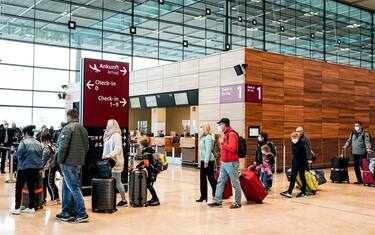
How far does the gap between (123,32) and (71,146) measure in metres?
15.6

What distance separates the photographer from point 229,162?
23.3 ft

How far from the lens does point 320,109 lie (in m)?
14.9

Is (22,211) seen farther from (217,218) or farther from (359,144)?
(359,144)

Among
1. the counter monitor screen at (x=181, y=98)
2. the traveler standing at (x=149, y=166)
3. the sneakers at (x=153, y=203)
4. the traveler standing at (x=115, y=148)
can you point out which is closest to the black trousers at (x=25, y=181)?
the traveler standing at (x=115, y=148)

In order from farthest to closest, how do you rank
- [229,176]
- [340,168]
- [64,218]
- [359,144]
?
[340,168] → [359,144] → [229,176] → [64,218]

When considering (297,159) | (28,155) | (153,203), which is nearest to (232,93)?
(297,159)

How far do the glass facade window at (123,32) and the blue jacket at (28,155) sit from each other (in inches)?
530

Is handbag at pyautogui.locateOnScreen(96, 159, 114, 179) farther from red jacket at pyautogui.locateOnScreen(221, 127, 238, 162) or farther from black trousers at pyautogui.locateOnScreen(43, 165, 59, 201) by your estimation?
red jacket at pyautogui.locateOnScreen(221, 127, 238, 162)

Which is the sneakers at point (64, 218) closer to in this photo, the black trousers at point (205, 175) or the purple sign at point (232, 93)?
the black trousers at point (205, 175)

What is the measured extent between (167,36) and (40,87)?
6.92 metres

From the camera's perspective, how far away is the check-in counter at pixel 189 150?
1477 cm

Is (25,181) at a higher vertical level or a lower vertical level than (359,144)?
lower

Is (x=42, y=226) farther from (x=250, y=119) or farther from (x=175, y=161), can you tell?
(x=175, y=161)

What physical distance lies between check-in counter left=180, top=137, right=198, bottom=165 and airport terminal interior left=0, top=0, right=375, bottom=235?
7 cm
